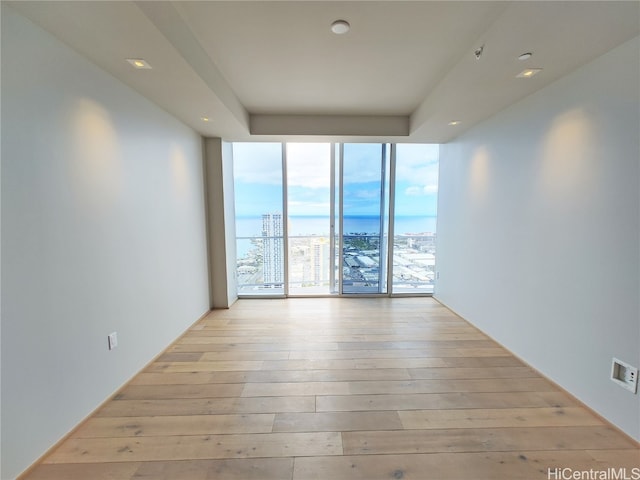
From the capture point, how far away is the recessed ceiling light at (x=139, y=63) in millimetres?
1673

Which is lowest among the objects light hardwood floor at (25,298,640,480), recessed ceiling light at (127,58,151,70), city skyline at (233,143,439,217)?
light hardwood floor at (25,298,640,480)

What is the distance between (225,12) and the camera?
1.64 m

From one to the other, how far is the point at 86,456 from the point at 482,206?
12.8ft

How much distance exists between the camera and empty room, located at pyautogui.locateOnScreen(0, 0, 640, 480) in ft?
4.52

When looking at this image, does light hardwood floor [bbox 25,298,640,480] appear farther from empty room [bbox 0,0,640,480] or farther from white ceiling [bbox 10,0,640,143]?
white ceiling [bbox 10,0,640,143]

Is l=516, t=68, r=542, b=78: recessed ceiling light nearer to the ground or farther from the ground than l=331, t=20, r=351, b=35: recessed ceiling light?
nearer to the ground

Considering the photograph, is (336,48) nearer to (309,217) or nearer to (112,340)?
(309,217)

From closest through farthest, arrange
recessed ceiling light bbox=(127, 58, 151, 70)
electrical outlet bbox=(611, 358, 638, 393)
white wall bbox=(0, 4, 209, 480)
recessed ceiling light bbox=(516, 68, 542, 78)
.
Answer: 1. white wall bbox=(0, 4, 209, 480)
2. electrical outlet bbox=(611, 358, 638, 393)
3. recessed ceiling light bbox=(127, 58, 151, 70)
4. recessed ceiling light bbox=(516, 68, 542, 78)

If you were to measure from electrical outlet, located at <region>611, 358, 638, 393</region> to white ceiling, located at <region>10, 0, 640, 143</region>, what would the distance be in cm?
195

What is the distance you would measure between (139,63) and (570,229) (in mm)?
3247

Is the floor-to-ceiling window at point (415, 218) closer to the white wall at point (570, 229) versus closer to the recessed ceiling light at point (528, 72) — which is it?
the white wall at point (570, 229)

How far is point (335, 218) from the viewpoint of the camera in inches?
169

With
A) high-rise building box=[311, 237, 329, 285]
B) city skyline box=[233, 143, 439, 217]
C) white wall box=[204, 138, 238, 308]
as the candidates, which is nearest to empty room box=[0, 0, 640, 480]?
white wall box=[204, 138, 238, 308]

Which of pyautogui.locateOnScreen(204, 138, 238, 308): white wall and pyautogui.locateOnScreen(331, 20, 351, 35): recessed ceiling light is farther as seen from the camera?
pyautogui.locateOnScreen(204, 138, 238, 308): white wall
